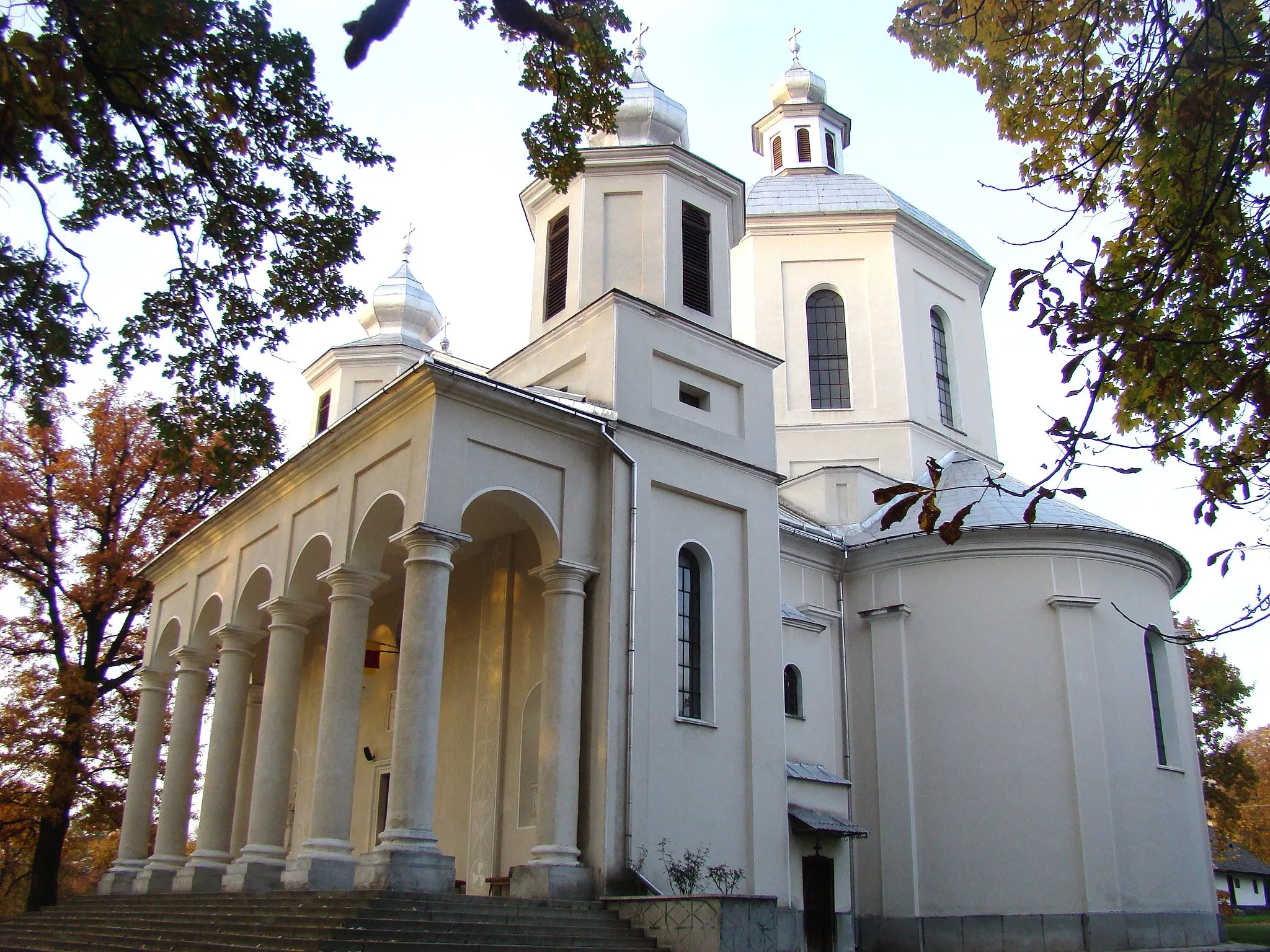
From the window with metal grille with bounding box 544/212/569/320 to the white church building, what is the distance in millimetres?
74

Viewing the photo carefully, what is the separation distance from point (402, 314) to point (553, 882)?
16511 mm

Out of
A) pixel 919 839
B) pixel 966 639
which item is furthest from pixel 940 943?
pixel 966 639

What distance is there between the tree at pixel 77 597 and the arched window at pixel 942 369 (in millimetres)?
14583

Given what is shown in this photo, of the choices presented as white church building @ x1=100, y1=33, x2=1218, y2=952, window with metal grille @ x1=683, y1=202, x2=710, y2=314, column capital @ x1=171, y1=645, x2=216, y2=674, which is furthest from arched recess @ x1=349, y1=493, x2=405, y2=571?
column capital @ x1=171, y1=645, x2=216, y2=674

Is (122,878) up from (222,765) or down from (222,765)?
down

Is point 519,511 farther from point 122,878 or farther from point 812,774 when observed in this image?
point 122,878

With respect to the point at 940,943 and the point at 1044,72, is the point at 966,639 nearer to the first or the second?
the point at 940,943

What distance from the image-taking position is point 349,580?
14695 mm

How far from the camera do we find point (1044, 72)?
7.95 m

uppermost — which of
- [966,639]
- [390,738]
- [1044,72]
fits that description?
[1044,72]

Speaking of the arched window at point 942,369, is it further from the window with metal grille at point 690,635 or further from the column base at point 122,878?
the column base at point 122,878

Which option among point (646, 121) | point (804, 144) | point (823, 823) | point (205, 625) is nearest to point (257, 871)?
point (205, 625)

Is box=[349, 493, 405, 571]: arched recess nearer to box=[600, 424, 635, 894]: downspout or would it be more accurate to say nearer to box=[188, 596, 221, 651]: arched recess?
box=[600, 424, 635, 894]: downspout

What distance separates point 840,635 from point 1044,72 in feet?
43.3
